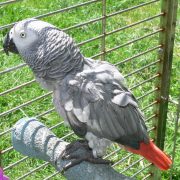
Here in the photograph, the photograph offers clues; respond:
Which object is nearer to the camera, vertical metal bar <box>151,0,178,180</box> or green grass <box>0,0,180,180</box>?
vertical metal bar <box>151,0,178,180</box>

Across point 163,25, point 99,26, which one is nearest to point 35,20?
point 163,25

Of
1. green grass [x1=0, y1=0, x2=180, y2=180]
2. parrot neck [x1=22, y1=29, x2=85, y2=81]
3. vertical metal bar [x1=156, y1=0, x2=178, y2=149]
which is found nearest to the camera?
parrot neck [x1=22, y1=29, x2=85, y2=81]

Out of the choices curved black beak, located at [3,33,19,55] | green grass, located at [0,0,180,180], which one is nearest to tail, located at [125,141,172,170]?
curved black beak, located at [3,33,19,55]

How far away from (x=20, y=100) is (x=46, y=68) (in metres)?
0.83

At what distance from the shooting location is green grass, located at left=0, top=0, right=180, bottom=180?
1.54 m

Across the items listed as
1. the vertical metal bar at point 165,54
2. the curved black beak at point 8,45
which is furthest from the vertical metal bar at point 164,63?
the curved black beak at point 8,45

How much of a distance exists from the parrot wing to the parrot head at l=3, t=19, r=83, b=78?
1.5 inches

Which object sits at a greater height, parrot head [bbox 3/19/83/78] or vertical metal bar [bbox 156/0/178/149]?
parrot head [bbox 3/19/83/78]

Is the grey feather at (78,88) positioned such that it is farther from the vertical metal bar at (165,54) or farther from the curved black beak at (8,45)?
the vertical metal bar at (165,54)

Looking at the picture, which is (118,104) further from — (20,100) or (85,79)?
(20,100)

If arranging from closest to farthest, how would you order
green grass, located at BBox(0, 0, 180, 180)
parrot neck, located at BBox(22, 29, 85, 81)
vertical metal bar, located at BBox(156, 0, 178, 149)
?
parrot neck, located at BBox(22, 29, 85, 81), vertical metal bar, located at BBox(156, 0, 178, 149), green grass, located at BBox(0, 0, 180, 180)

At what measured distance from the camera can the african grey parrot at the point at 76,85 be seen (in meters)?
0.92

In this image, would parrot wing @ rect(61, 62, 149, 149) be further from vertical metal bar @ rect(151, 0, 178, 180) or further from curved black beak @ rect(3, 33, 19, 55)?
vertical metal bar @ rect(151, 0, 178, 180)

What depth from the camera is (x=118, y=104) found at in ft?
3.08
